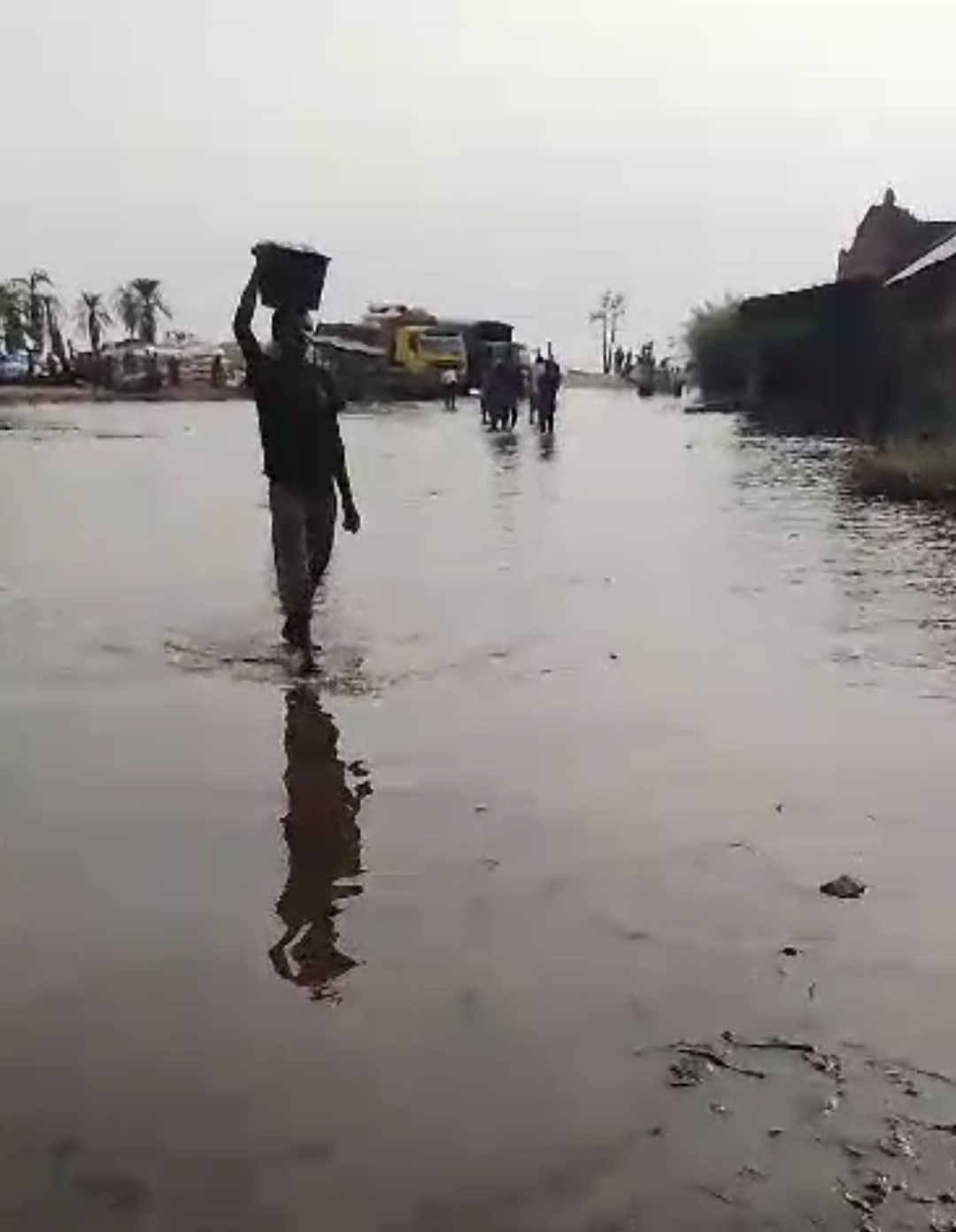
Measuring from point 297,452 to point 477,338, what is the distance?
49516 millimetres

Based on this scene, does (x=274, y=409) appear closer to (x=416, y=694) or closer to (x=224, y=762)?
(x=416, y=694)

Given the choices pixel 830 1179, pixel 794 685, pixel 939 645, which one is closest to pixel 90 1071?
pixel 830 1179

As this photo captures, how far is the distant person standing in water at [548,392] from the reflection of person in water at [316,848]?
26937 mm

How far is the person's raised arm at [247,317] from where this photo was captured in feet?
27.4

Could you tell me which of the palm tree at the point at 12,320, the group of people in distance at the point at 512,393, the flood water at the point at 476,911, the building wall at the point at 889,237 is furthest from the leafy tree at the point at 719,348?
the flood water at the point at 476,911

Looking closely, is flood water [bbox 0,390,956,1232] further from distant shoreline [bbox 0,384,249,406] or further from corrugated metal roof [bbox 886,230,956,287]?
distant shoreline [bbox 0,384,249,406]

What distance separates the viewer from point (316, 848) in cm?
553

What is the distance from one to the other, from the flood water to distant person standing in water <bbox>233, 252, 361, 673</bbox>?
41 cm

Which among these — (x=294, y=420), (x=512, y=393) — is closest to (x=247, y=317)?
(x=294, y=420)

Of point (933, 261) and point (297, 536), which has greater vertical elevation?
point (933, 261)

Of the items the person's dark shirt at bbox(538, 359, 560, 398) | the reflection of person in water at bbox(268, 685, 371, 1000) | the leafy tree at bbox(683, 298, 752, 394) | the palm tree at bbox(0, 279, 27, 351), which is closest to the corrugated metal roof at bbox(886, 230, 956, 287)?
the person's dark shirt at bbox(538, 359, 560, 398)

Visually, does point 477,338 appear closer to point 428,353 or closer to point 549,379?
point 428,353

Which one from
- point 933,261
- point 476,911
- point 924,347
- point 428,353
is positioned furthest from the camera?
point 428,353

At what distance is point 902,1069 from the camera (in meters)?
3.82
